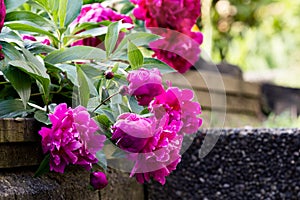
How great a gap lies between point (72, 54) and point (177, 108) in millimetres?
243

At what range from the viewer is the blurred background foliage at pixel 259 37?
431 centimetres

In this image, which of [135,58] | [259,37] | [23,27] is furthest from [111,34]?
[259,37]

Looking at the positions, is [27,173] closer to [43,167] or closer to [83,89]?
[43,167]

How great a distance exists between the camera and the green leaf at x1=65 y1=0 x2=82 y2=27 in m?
1.08

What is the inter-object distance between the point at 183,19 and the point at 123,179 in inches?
15.7

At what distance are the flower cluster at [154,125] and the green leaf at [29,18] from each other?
0.28m

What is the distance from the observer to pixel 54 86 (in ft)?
Answer: 3.50

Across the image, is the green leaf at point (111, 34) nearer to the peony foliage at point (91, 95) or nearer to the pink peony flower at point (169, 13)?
the peony foliage at point (91, 95)

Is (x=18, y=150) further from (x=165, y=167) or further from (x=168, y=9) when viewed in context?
(x=168, y=9)

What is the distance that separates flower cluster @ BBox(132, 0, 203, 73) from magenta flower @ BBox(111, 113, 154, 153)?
1.37ft

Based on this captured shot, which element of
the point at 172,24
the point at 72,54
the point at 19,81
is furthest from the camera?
the point at 172,24

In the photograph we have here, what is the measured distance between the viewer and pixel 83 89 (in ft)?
3.04

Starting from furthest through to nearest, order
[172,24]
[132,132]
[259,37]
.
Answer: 1. [259,37]
2. [172,24]
3. [132,132]

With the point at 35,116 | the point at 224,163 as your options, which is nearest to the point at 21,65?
the point at 35,116
